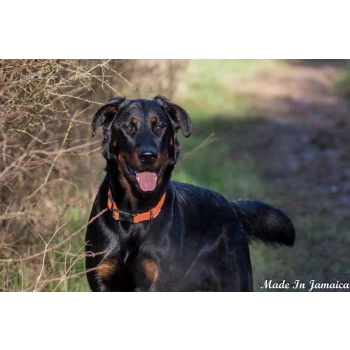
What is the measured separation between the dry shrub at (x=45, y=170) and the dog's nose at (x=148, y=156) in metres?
0.49

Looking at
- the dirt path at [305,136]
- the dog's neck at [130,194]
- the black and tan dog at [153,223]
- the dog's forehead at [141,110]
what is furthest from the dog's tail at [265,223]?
the dirt path at [305,136]

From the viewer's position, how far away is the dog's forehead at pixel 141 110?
5.80 metres

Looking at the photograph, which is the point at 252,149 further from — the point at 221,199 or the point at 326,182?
the point at 221,199

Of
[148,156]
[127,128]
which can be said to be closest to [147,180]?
[148,156]

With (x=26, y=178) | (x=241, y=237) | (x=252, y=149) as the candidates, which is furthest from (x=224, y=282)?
(x=252, y=149)

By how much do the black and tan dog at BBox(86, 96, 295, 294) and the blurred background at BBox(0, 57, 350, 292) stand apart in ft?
0.81

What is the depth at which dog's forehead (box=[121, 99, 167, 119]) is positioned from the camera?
5797mm

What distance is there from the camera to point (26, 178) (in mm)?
7023

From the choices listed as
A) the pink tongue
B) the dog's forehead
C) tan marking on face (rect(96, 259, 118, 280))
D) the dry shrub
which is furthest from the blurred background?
the pink tongue

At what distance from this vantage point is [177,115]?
604 centimetres

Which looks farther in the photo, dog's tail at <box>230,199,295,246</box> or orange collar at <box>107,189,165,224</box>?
dog's tail at <box>230,199,295,246</box>

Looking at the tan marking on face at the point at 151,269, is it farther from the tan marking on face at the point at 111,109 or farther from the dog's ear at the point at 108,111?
the tan marking on face at the point at 111,109

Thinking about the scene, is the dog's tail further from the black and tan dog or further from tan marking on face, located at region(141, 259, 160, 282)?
tan marking on face, located at region(141, 259, 160, 282)

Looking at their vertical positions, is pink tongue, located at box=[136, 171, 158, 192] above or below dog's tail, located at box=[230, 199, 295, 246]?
above
